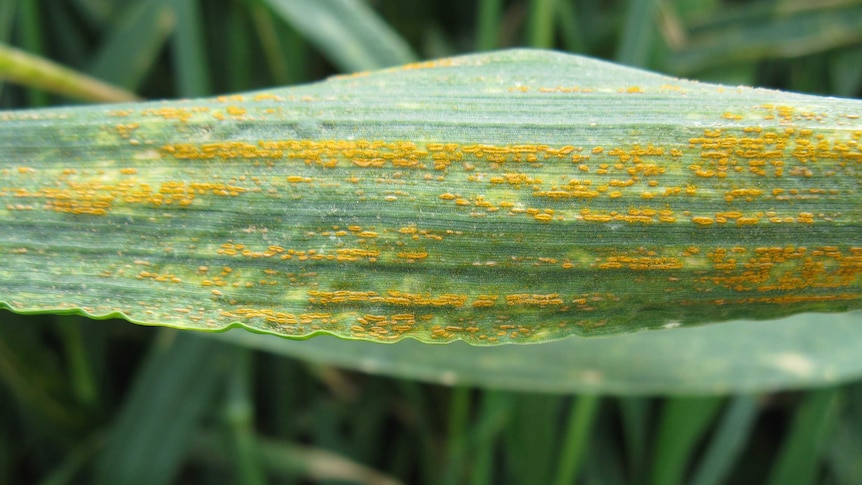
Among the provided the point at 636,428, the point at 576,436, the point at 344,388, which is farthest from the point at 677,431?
the point at 344,388

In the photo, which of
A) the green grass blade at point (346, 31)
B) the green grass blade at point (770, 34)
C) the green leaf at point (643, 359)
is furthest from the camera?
the green grass blade at point (770, 34)

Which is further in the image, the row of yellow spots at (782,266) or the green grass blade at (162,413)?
the green grass blade at (162,413)

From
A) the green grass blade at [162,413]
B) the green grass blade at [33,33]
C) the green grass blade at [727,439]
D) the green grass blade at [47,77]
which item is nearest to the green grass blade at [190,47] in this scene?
→ the green grass blade at [47,77]

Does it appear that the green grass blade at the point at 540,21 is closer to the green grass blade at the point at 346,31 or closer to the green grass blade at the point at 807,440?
the green grass blade at the point at 346,31

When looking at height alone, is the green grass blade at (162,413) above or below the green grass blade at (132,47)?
below

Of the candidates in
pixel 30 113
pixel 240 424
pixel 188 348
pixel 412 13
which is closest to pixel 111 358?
pixel 188 348

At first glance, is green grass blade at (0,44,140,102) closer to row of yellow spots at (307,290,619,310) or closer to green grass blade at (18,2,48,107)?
green grass blade at (18,2,48,107)

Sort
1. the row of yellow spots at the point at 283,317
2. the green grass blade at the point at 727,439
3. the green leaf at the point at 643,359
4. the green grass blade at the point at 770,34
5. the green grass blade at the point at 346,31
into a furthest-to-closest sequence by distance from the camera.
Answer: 1. the green grass blade at the point at 770,34
2. the green grass blade at the point at 727,439
3. the green grass blade at the point at 346,31
4. the green leaf at the point at 643,359
5. the row of yellow spots at the point at 283,317
